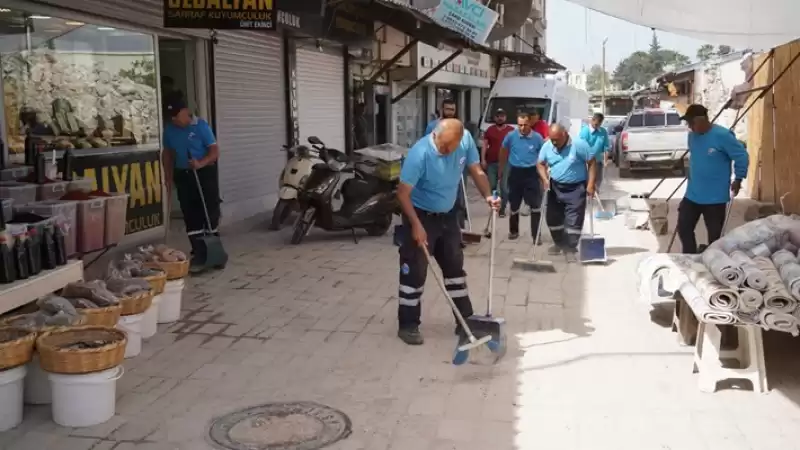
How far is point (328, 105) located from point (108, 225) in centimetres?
984

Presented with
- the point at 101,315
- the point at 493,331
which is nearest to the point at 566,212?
the point at 493,331

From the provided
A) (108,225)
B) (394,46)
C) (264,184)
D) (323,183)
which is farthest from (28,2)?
(394,46)

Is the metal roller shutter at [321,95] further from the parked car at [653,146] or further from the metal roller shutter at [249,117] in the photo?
the parked car at [653,146]

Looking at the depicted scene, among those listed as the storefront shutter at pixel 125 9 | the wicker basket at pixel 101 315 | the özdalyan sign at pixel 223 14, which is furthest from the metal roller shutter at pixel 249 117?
the wicker basket at pixel 101 315

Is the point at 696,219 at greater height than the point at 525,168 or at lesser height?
lesser

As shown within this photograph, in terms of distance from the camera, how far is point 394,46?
1850 cm

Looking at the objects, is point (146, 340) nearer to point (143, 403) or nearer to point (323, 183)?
point (143, 403)

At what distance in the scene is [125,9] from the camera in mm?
8578

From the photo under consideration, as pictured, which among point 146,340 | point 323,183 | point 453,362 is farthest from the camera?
point 323,183

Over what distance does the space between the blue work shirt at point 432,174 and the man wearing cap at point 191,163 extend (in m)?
3.00

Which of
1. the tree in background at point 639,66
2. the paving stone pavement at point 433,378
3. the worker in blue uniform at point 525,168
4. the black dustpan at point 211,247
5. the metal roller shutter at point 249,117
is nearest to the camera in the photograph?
the paving stone pavement at point 433,378

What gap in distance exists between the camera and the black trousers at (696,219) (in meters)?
7.36

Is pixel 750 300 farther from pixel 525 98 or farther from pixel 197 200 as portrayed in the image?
pixel 525 98

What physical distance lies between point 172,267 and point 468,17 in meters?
4.95
